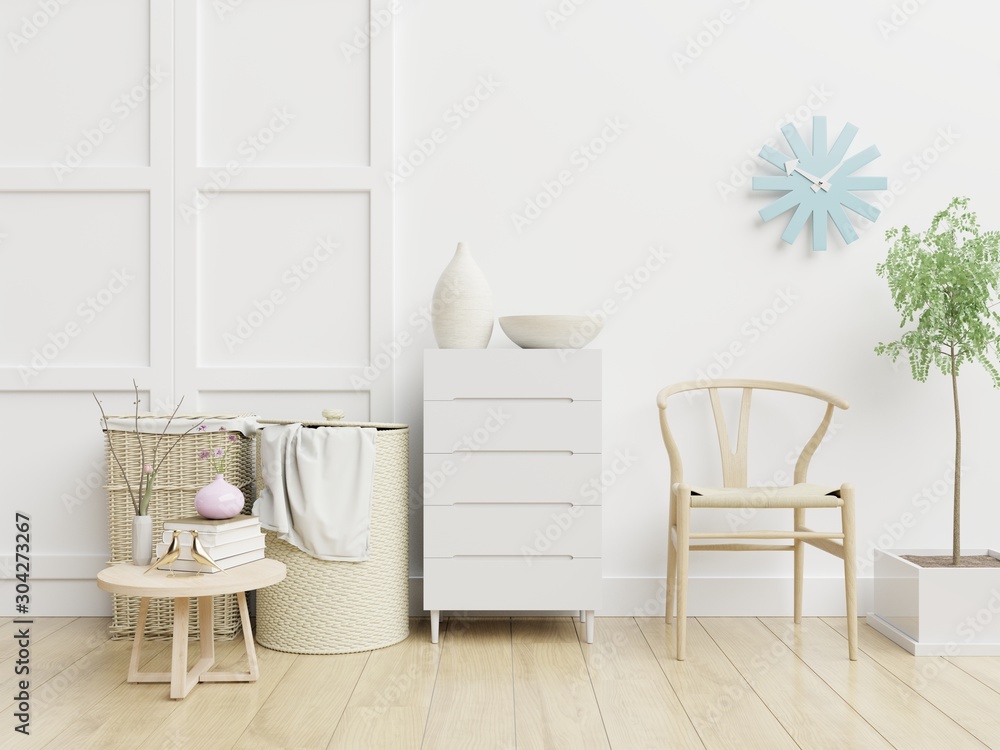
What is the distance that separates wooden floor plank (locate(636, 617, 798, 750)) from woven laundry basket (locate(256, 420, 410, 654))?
0.85 m

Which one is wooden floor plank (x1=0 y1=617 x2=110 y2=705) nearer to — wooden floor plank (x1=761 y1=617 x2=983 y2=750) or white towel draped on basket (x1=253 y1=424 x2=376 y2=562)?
white towel draped on basket (x1=253 y1=424 x2=376 y2=562)

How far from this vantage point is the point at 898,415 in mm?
2873

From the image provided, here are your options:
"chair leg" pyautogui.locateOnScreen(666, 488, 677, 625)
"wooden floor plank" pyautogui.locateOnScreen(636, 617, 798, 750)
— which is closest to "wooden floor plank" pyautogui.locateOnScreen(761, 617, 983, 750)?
"wooden floor plank" pyautogui.locateOnScreen(636, 617, 798, 750)

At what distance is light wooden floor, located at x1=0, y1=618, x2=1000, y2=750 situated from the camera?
5.90 feet

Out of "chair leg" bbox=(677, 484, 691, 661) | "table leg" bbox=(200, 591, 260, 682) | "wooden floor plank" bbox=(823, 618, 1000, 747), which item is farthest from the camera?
"chair leg" bbox=(677, 484, 691, 661)

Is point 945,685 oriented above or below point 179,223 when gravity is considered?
below

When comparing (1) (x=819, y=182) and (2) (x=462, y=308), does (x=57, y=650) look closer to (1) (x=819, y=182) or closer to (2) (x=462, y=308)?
(2) (x=462, y=308)

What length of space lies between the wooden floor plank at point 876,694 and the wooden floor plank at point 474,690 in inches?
34.0

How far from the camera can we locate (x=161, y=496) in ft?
8.25

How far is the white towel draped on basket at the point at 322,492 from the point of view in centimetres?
239

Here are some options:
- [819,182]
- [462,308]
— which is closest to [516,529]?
[462,308]

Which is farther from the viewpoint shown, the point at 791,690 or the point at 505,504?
the point at 505,504

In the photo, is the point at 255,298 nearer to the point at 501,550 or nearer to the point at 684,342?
the point at 501,550

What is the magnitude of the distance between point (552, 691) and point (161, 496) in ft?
4.43
